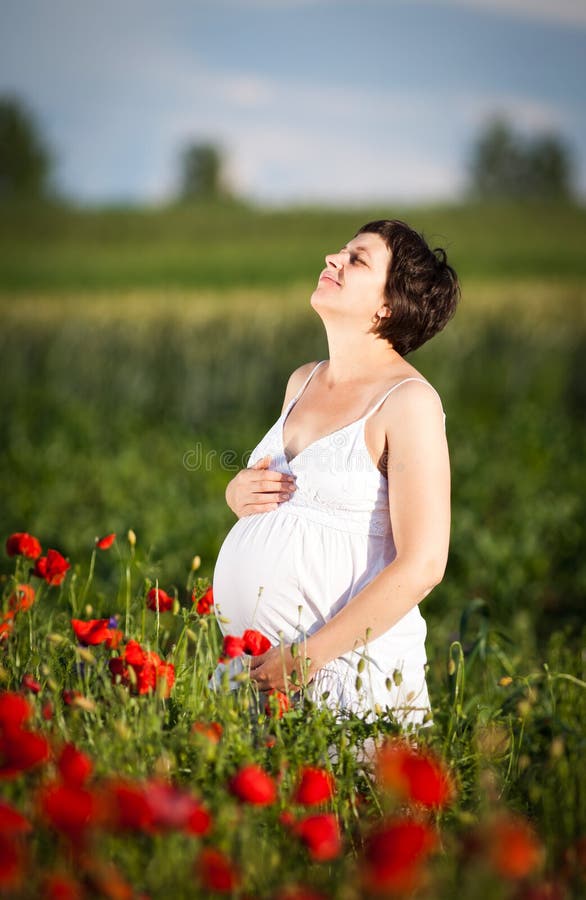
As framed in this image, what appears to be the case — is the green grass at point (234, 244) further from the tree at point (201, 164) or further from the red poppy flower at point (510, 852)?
the tree at point (201, 164)

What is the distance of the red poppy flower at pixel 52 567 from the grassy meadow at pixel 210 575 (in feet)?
0.12

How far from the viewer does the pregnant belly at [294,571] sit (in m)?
2.34

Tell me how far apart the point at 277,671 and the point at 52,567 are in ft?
2.15

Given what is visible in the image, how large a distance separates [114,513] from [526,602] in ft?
9.07

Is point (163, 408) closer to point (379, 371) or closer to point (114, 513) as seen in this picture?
point (114, 513)

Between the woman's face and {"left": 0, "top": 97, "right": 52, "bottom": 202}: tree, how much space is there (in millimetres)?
46161

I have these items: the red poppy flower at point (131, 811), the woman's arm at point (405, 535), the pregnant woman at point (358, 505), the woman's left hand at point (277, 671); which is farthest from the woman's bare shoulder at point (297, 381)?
the red poppy flower at point (131, 811)

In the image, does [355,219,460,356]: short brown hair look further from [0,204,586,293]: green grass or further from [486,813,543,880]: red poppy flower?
[0,204,586,293]: green grass

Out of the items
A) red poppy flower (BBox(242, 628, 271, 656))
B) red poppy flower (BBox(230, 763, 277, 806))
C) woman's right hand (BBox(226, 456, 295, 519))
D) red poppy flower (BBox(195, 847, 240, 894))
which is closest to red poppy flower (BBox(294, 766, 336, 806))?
red poppy flower (BBox(230, 763, 277, 806))

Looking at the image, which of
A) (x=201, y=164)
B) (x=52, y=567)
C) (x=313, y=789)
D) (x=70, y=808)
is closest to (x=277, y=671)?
(x=52, y=567)

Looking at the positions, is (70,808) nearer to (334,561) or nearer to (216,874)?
(216,874)

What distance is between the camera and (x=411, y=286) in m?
2.37

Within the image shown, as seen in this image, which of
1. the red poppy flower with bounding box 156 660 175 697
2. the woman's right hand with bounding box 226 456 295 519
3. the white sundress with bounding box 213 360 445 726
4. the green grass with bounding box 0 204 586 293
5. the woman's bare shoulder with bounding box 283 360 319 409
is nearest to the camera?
the red poppy flower with bounding box 156 660 175 697

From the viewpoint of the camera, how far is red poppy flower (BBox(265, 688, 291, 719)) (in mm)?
1959
